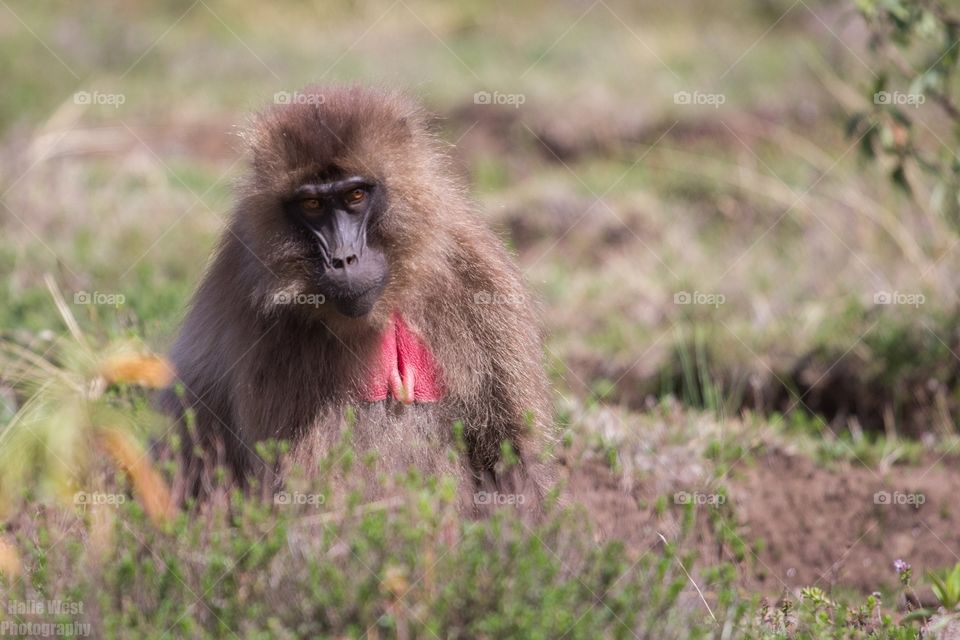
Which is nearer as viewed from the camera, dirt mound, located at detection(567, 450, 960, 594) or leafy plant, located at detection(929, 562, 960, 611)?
leafy plant, located at detection(929, 562, 960, 611)

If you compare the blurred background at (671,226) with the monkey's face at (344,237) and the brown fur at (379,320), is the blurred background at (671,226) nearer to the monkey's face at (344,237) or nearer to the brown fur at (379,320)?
the brown fur at (379,320)

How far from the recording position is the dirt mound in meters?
5.54

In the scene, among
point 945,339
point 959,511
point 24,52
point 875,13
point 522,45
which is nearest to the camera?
point 959,511

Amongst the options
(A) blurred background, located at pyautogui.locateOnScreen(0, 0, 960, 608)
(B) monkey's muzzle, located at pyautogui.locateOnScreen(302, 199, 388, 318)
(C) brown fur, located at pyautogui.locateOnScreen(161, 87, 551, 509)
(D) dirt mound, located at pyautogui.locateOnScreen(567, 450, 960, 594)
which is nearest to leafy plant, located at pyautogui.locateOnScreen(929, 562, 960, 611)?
(A) blurred background, located at pyautogui.locateOnScreen(0, 0, 960, 608)

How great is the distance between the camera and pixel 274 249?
14.2 ft

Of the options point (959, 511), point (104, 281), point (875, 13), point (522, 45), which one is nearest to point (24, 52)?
point (522, 45)

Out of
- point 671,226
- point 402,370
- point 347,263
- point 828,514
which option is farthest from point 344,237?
point 671,226

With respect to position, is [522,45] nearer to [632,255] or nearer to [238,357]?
[632,255]

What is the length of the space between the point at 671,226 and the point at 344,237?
6.76 meters

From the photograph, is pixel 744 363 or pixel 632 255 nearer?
pixel 744 363

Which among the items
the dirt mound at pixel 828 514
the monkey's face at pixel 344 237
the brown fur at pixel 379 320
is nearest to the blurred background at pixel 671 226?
the dirt mound at pixel 828 514

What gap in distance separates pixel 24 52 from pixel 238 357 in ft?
43.6

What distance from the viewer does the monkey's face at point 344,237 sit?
4188 millimetres

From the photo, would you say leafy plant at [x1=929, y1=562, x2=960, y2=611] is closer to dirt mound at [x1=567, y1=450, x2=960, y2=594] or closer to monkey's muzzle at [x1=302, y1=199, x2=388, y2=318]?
dirt mound at [x1=567, y1=450, x2=960, y2=594]
